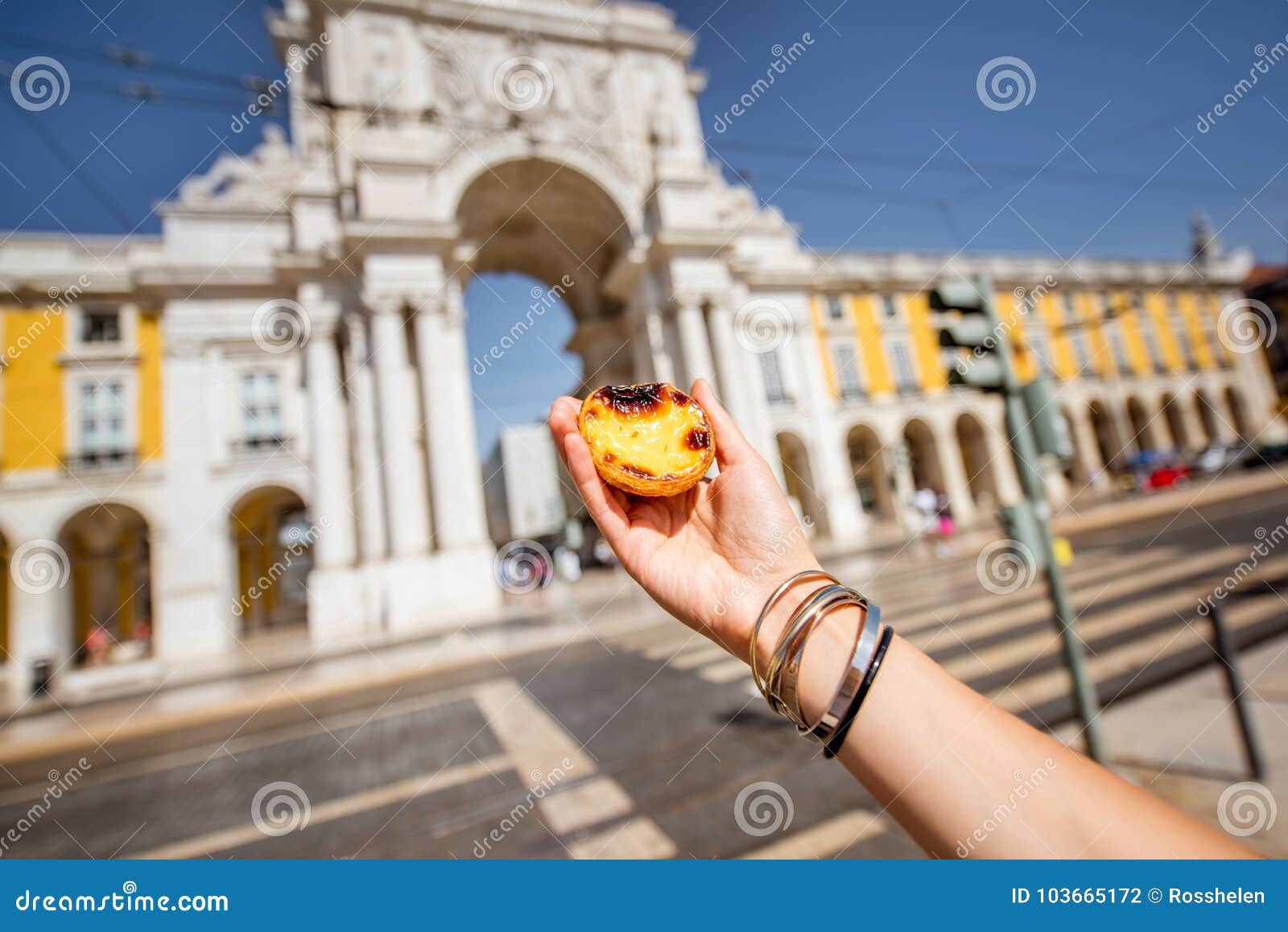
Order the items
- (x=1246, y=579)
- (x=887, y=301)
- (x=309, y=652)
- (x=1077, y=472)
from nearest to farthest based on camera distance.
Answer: (x=1246, y=579) < (x=309, y=652) < (x=887, y=301) < (x=1077, y=472)

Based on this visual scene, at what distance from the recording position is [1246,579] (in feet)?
24.0

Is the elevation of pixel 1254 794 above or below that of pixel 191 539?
below

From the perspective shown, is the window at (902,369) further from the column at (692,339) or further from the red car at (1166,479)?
the column at (692,339)

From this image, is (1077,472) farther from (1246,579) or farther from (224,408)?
(224,408)

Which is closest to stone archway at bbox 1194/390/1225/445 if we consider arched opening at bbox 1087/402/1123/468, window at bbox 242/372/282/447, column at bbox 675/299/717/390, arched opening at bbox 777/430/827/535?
arched opening at bbox 1087/402/1123/468

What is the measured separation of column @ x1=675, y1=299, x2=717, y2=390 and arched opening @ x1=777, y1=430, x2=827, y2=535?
615cm

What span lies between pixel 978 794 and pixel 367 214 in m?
18.3

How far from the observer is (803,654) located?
1118 millimetres

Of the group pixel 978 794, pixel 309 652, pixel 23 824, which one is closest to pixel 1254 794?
pixel 978 794

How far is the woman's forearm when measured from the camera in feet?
2.78

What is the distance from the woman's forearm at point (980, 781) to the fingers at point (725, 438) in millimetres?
645

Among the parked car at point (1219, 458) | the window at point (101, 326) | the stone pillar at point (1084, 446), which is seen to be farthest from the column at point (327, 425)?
the parked car at point (1219, 458)

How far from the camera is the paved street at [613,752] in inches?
138

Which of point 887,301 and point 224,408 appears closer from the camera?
point 224,408
